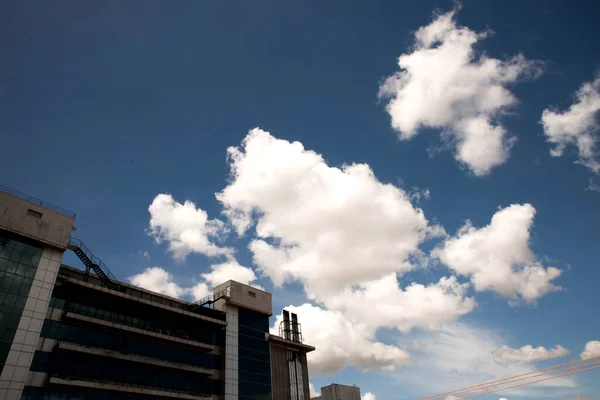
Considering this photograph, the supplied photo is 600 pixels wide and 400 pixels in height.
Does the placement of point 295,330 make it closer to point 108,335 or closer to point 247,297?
point 247,297

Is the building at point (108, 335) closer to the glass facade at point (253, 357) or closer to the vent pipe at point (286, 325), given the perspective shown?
the glass facade at point (253, 357)

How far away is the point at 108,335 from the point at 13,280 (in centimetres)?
1297

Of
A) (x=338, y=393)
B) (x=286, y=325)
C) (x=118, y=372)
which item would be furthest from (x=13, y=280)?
(x=338, y=393)

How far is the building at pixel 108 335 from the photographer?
44.9 metres

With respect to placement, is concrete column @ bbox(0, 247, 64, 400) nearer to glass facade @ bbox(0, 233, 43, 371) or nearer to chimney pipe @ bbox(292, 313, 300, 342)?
glass facade @ bbox(0, 233, 43, 371)

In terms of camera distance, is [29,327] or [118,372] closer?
[29,327]

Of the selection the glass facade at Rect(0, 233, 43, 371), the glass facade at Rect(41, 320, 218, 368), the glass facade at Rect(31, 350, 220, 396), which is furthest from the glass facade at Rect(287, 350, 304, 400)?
the glass facade at Rect(0, 233, 43, 371)

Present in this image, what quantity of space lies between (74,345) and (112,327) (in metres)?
4.86

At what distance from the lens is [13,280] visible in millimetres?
45312

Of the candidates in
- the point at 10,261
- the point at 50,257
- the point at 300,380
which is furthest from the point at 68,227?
the point at 300,380

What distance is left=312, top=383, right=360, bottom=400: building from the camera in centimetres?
8112

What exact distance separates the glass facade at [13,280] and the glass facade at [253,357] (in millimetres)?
30710

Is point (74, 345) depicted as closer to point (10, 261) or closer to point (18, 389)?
point (18, 389)

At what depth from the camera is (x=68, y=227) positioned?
170 feet
